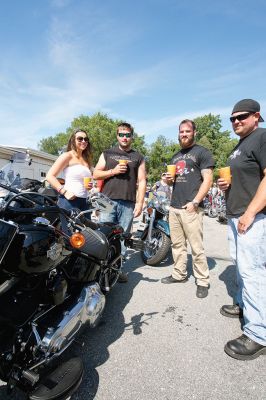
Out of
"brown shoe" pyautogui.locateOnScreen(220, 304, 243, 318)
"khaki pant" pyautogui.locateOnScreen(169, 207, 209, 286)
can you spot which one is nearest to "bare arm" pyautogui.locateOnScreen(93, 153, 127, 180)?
"khaki pant" pyautogui.locateOnScreen(169, 207, 209, 286)

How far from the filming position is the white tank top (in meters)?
3.44

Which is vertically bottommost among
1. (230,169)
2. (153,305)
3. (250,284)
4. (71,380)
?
(153,305)

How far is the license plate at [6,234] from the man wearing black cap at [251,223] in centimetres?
171

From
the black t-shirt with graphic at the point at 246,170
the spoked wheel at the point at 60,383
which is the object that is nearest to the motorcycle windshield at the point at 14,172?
the spoked wheel at the point at 60,383

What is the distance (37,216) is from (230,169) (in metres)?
1.72

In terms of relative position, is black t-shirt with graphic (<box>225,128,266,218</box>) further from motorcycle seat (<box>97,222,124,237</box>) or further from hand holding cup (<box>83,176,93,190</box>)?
hand holding cup (<box>83,176,93,190</box>)

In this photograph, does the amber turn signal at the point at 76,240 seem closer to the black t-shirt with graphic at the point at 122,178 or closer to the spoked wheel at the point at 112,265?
the spoked wheel at the point at 112,265

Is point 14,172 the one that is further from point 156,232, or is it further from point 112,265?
point 156,232

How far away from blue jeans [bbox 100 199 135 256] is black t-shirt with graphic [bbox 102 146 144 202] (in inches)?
3.2

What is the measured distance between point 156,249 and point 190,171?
1709 mm

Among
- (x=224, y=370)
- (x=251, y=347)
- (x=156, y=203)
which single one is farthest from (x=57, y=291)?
(x=156, y=203)

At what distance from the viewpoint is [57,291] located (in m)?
1.77

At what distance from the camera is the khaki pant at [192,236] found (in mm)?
3361

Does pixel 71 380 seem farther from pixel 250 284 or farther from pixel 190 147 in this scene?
pixel 190 147
